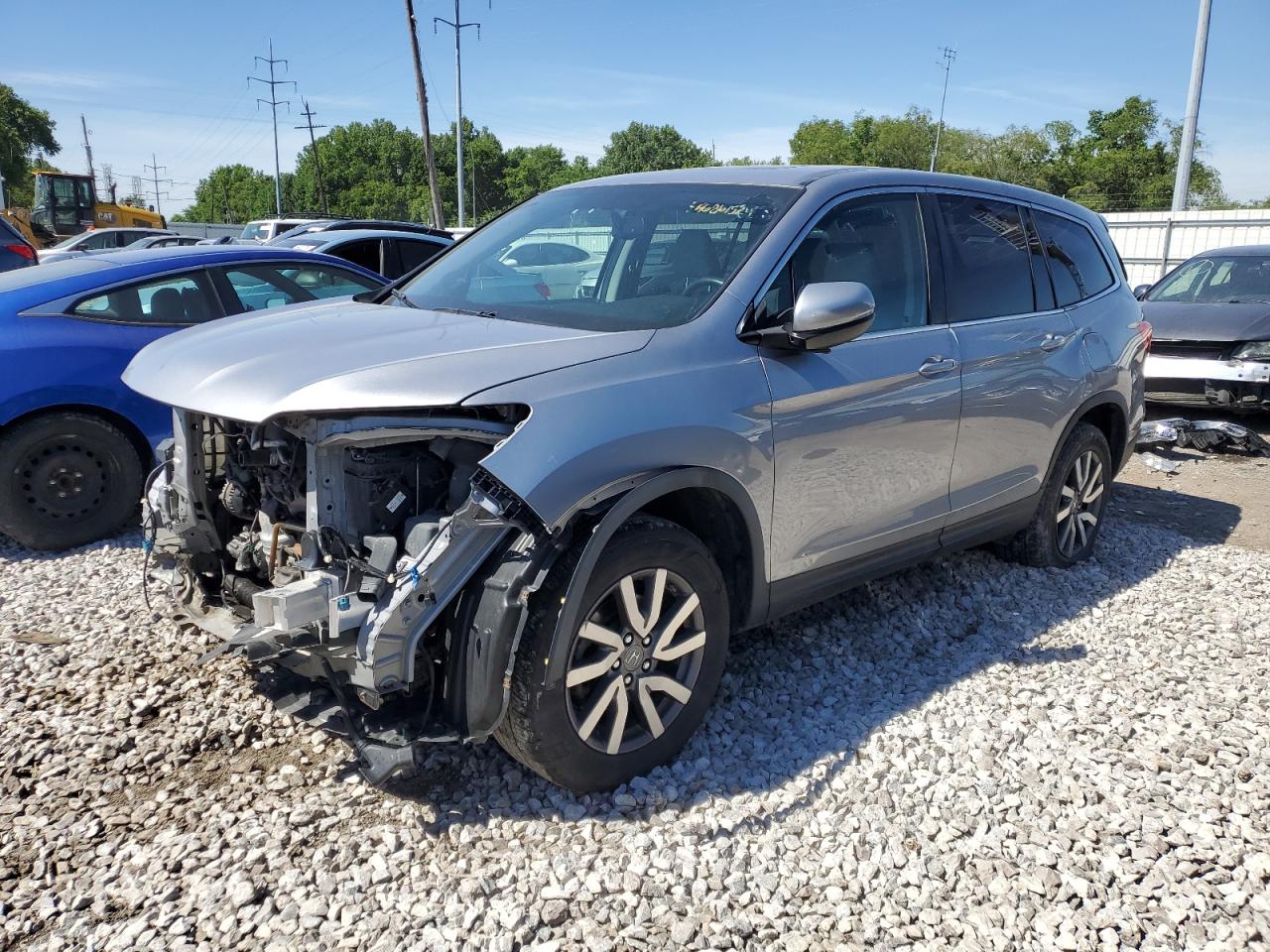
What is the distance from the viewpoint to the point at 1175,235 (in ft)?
58.0

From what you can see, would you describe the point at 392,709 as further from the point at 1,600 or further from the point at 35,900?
the point at 1,600

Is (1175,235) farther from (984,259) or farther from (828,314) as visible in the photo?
(828,314)

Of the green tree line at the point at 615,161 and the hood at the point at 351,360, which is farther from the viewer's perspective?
the green tree line at the point at 615,161

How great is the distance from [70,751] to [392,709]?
4.25 ft

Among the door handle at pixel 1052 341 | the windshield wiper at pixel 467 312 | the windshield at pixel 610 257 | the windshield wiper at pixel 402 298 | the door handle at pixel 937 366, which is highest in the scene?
the windshield at pixel 610 257

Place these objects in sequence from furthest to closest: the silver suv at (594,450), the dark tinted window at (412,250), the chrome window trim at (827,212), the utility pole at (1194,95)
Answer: the utility pole at (1194,95) < the dark tinted window at (412,250) < the chrome window trim at (827,212) < the silver suv at (594,450)

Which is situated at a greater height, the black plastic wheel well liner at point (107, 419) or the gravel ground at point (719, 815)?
the black plastic wheel well liner at point (107, 419)

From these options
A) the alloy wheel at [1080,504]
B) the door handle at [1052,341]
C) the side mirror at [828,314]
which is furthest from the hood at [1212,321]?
the side mirror at [828,314]

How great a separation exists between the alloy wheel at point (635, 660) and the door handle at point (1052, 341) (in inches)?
97.8

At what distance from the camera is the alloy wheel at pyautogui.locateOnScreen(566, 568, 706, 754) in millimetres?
2943

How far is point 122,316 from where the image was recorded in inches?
216

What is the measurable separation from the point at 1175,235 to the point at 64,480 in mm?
18222

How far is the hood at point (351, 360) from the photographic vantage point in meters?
2.67

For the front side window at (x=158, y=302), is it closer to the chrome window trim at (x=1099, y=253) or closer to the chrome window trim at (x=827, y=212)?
the chrome window trim at (x=827, y=212)
